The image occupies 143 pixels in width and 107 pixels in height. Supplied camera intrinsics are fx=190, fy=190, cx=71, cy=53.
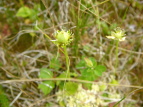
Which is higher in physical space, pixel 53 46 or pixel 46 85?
pixel 53 46

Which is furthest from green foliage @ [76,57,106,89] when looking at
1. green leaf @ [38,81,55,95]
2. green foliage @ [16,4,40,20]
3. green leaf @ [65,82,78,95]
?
green foliage @ [16,4,40,20]

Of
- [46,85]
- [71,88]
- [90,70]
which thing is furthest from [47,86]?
[90,70]

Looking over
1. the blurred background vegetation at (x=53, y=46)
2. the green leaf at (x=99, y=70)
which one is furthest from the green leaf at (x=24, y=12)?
the green leaf at (x=99, y=70)

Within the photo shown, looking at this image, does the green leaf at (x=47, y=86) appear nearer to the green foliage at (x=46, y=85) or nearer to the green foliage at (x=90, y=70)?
the green foliage at (x=46, y=85)

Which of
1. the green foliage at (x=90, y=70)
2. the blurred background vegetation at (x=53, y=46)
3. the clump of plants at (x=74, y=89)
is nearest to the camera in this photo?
the green foliage at (x=90, y=70)

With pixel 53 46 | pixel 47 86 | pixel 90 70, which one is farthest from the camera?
pixel 53 46

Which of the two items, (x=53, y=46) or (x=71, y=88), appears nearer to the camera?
(x=71, y=88)

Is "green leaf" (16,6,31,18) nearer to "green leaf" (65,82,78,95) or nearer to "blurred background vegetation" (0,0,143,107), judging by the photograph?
"blurred background vegetation" (0,0,143,107)

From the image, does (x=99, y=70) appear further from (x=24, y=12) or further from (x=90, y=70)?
(x=24, y=12)

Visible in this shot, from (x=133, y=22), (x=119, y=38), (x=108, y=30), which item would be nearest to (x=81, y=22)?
(x=119, y=38)
